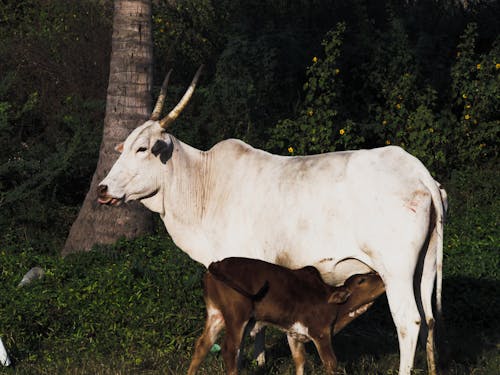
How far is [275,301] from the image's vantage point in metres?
6.53

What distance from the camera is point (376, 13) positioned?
14414mm

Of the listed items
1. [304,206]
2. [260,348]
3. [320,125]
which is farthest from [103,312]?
[320,125]

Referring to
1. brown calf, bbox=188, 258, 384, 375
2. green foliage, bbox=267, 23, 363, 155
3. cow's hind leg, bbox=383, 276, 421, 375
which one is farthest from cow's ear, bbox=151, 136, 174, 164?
green foliage, bbox=267, 23, 363, 155

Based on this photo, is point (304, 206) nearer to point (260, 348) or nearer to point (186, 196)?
point (186, 196)

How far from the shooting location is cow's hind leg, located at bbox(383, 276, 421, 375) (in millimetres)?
6375

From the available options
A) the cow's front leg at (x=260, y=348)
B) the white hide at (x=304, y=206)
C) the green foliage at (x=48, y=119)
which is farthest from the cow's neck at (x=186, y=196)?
the green foliage at (x=48, y=119)

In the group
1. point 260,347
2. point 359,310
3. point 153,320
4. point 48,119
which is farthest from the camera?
point 48,119

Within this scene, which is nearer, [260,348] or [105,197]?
[105,197]

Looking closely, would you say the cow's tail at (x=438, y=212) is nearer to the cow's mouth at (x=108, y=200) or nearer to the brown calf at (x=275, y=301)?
the brown calf at (x=275, y=301)

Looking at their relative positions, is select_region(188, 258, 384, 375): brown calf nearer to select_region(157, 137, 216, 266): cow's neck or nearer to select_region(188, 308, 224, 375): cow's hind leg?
select_region(188, 308, 224, 375): cow's hind leg

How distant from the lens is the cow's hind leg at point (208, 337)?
657 cm

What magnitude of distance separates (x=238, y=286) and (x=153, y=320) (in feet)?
6.46

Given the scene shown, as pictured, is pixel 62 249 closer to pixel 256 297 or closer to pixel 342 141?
pixel 342 141

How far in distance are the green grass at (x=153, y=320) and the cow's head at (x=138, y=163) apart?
4.30 feet
